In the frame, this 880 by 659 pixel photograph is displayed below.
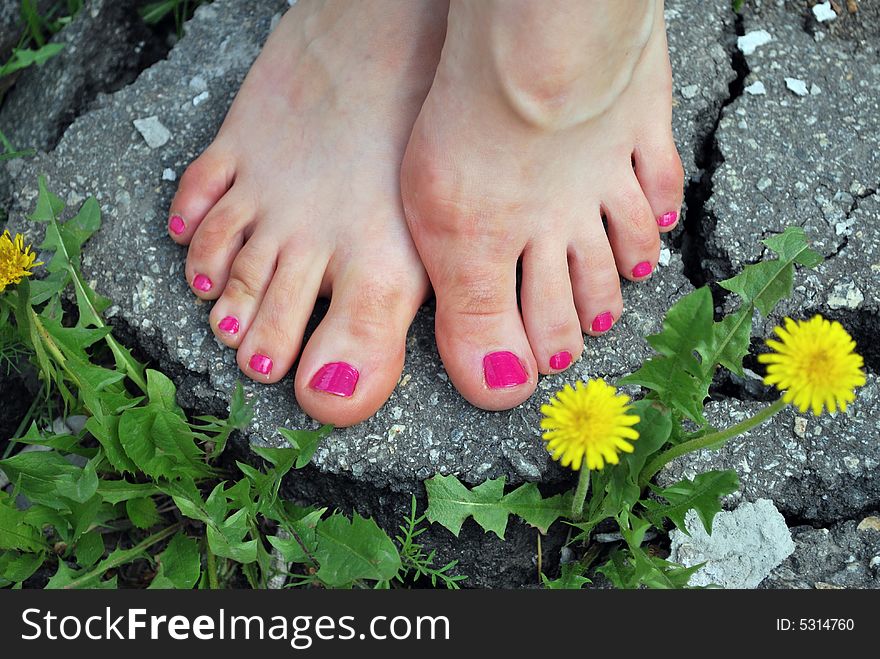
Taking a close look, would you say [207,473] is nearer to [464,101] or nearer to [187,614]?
[187,614]

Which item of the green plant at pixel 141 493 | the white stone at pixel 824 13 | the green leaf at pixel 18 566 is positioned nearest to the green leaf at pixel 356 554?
the green plant at pixel 141 493

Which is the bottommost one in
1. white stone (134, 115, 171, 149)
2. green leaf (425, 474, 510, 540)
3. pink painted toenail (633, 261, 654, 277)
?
green leaf (425, 474, 510, 540)

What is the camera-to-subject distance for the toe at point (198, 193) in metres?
1.71

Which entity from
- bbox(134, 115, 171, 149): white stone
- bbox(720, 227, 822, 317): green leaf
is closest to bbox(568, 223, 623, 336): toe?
bbox(720, 227, 822, 317): green leaf

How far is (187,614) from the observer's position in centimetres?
142

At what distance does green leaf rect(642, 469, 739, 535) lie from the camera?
1.32 metres

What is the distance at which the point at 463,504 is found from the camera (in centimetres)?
147

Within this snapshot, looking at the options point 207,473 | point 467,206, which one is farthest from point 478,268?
point 207,473

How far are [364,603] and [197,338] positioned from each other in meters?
0.56

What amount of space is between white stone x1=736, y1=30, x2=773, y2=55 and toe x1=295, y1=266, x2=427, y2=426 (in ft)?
2.71

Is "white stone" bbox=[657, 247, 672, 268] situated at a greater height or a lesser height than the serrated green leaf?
greater

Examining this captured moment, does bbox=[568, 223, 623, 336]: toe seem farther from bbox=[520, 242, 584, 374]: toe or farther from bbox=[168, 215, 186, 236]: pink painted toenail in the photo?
bbox=[168, 215, 186, 236]: pink painted toenail

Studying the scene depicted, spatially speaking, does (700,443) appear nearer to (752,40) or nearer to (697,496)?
(697,496)

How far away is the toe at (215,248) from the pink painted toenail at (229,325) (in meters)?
0.08
